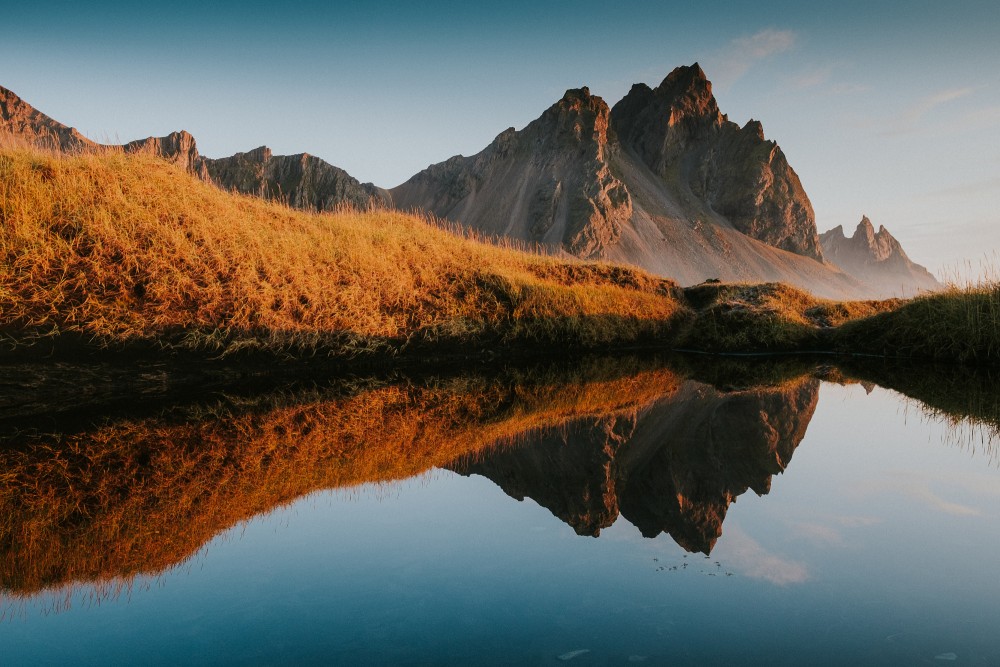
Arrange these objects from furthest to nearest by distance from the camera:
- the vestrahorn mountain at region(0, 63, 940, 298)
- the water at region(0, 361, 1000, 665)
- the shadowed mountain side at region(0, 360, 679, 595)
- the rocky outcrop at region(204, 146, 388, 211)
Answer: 1. the rocky outcrop at region(204, 146, 388, 211)
2. the vestrahorn mountain at region(0, 63, 940, 298)
3. the shadowed mountain side at region(0, 360, 679, 595)
4. the water at region(0, 361, 1000, 665)

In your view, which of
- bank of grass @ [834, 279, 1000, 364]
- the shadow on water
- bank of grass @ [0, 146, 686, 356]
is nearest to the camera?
the shadow on water

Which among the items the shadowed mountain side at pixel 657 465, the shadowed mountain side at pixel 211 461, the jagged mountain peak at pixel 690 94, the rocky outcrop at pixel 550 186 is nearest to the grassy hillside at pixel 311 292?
the shadowed mountain side at pixel 211 461

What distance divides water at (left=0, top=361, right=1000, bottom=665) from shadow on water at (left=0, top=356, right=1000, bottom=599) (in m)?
0.02

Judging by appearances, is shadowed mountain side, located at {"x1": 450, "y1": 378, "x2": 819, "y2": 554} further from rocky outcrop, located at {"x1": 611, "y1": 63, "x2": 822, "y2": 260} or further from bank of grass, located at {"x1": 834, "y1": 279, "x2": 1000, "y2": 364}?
rocky outcrop, located at {"x1": 611, "y1": 63, "x2": 822, "y2": 260}

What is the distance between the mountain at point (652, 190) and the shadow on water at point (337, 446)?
281 feet

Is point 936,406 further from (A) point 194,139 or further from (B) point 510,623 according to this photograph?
(A) point 194,139

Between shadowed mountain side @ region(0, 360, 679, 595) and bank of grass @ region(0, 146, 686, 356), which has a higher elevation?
bank of grass @ region(0, 146, 686, 356)

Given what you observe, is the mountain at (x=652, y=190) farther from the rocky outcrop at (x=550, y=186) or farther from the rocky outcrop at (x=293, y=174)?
the rocky outcrop at (x=293, y=174)

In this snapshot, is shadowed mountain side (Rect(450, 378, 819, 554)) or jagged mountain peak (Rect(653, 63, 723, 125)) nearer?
shadowed mountain side (Rect(450, 378, 819, 554))

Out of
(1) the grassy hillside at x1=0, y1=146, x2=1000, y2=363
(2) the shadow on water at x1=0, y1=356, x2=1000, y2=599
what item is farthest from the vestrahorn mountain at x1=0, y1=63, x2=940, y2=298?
(2) the shadow on water at x1=0, y1=356, x2=1000, y2=599

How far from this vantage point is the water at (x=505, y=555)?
1.88 meters

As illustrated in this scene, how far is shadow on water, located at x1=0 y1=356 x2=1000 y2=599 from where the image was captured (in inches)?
107

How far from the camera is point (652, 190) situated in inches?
4409

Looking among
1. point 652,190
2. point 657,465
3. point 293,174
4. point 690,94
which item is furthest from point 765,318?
point 690,94
